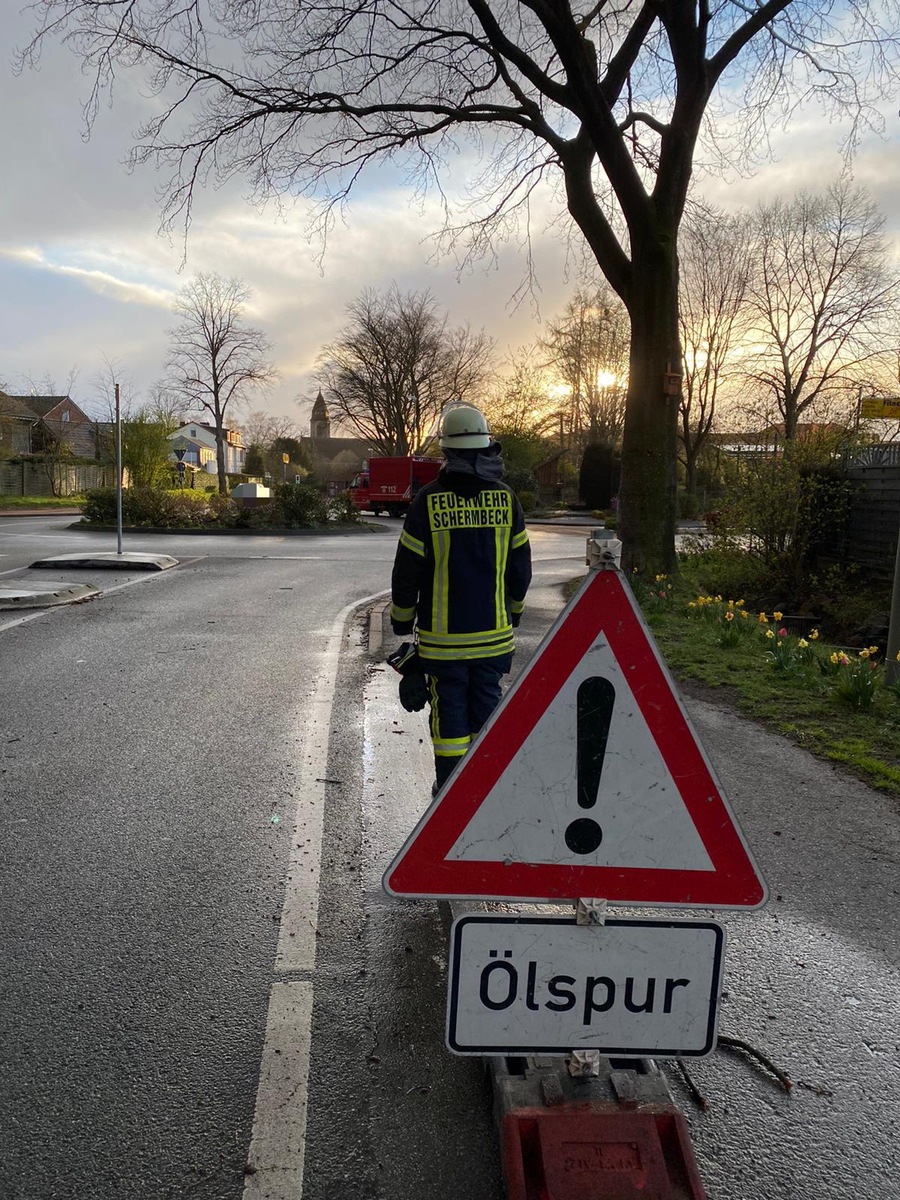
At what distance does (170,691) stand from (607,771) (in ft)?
18.5

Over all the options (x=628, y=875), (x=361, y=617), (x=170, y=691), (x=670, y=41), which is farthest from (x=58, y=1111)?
(x=670, y=41)

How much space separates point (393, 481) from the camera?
143 ft

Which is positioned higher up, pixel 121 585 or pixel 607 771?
pixel 607 771

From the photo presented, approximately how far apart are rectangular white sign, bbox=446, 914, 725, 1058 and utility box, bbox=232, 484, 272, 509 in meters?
26.6

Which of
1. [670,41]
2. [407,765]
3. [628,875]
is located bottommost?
[407,765]

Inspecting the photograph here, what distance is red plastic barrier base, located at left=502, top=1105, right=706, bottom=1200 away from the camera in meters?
2.03

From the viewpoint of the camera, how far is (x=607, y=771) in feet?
6.49

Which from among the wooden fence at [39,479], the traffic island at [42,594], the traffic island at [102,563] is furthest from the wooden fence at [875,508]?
the wooden fence at [39,479]

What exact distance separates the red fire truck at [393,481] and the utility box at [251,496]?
11.3 metres

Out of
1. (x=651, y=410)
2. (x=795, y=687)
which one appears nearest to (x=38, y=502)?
(x=651, y=410)

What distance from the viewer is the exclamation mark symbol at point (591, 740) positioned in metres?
1.98

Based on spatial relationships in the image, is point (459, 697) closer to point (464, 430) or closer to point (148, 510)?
point (464, 430)

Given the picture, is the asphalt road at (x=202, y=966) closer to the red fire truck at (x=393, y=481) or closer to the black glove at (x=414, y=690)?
the black glove at (x=414, y=690)

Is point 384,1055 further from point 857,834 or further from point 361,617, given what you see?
point 361,617
